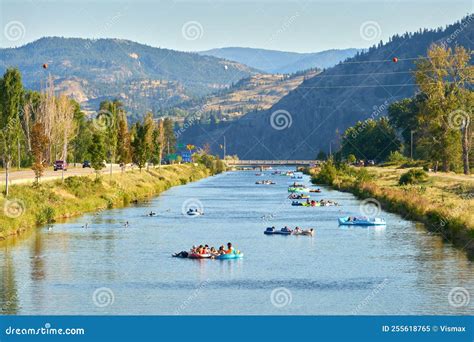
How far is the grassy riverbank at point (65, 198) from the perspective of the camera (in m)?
84.9

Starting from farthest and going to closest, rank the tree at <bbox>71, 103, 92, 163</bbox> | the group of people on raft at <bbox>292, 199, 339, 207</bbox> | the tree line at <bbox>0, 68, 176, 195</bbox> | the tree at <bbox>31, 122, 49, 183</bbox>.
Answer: the tree at <bbox>71, 103, 92, 163</bbox> → the tree line at <bbox>0, 68, 176, 195</bbox> → the group of people on raft at <bbox>292, 199, 339, 207</bbox> → the tree at <bbox>31, 122, 49, 183</bbox>

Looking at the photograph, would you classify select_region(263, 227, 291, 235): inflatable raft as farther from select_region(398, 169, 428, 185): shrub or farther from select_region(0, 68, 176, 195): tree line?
select_region(398, 169, 428, 185): shrub

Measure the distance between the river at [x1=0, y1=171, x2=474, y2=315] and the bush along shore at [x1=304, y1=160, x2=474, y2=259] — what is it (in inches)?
76.5

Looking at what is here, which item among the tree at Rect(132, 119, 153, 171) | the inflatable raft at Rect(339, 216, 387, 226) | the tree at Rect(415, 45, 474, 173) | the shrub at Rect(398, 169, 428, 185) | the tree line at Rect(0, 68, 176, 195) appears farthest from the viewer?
the tree at Rect(132, 119, 153, 171)

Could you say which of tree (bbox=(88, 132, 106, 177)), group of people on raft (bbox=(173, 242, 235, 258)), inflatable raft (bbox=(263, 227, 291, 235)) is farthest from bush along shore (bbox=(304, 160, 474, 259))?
tree (bbox=(88, 132, 106, 177))

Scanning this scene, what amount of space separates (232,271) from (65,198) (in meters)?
46.8

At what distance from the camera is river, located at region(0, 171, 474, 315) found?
170ft

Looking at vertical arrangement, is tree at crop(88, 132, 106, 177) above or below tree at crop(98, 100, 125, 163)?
below

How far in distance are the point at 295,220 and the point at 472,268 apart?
1621 inches

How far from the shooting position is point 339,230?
91.5m
